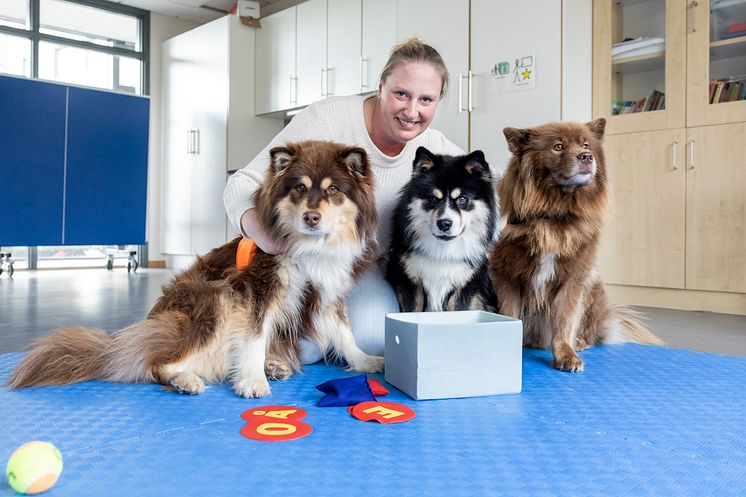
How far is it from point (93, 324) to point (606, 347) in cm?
284

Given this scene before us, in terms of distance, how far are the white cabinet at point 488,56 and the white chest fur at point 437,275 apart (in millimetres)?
2688

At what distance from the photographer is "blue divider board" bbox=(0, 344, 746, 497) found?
3.94ft

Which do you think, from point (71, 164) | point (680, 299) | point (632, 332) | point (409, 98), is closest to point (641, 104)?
point (680, 299)

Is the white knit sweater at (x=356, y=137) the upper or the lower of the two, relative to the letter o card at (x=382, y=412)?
upper

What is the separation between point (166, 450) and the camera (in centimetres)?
138

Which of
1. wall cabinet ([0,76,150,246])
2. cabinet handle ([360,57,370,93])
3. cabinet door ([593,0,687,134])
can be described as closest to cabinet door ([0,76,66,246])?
wall cabinet ([0,76,150,246])

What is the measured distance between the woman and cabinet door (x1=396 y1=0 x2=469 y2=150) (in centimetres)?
242

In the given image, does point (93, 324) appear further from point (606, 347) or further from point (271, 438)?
point (606, 347)

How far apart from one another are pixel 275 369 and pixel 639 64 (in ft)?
13.1

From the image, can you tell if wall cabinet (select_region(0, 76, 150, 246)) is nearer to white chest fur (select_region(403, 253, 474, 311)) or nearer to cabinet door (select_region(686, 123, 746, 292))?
white chest fur (select_region(403, 253, 474, 311))

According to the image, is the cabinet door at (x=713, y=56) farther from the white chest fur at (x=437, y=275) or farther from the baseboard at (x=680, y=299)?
the white chest fur at (x=437, y=275)

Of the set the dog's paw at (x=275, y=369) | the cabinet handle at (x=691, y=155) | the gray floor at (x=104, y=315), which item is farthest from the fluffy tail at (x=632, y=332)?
the cabinet handle at (x=691, y=155)

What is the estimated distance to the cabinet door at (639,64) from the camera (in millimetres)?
4258

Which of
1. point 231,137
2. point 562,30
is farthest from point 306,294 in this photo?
point 231,137
